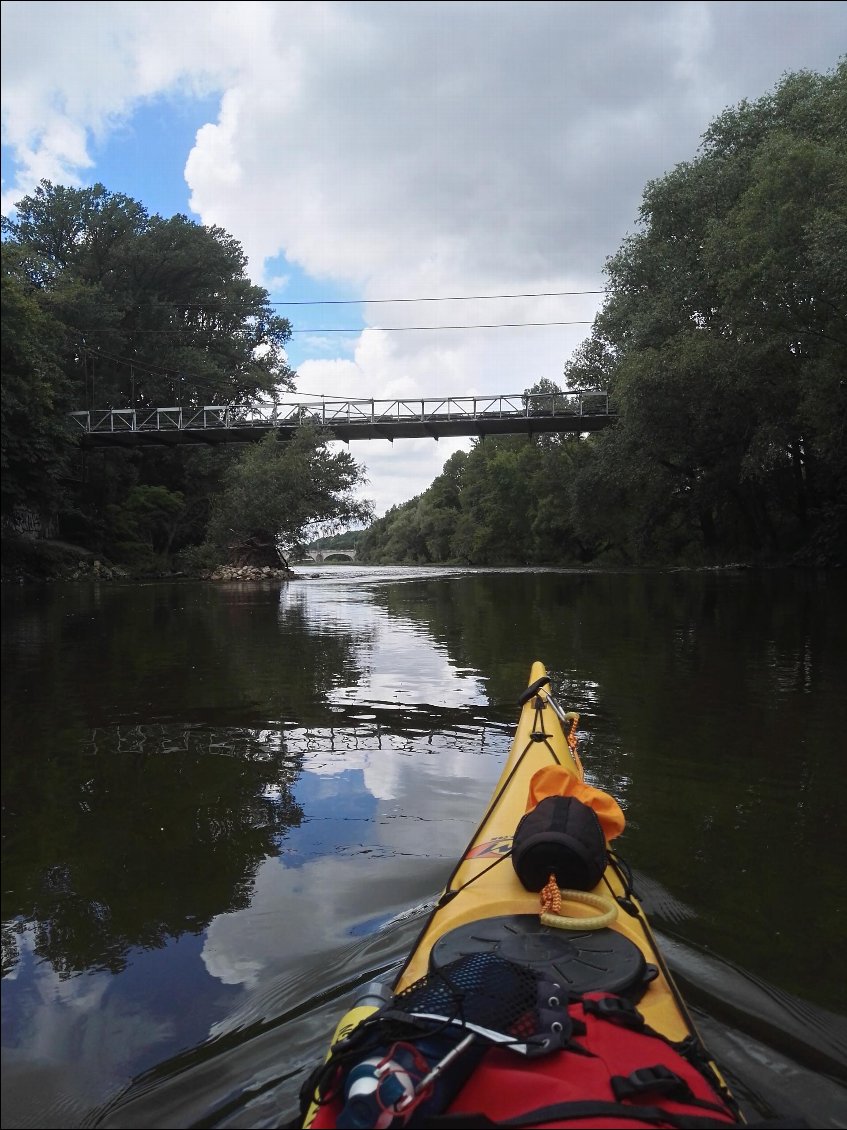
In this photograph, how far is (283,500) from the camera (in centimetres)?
2831

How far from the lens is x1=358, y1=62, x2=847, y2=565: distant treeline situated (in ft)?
46.0

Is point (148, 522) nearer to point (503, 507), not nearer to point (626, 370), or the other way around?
point (626, 370)

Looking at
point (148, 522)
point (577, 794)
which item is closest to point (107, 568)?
point (148, 522)

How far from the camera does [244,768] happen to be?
4098 mm

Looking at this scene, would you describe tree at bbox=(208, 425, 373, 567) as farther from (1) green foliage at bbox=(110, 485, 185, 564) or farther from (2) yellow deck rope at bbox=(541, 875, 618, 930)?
(2) yellow deck rope at bbox=(541, 875, 618, 930)

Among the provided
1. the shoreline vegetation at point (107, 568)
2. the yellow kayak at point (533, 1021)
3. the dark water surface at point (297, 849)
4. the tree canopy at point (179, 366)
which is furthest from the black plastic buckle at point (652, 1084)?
the tree canopy at point (179, 366)

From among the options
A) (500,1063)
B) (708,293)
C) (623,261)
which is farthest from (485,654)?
(623,261)

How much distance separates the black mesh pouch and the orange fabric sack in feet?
0.53

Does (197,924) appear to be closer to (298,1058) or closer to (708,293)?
(298,1058)

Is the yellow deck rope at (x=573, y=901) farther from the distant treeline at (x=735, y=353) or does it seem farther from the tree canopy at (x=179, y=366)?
the tree canopy at (x=179, y=366)

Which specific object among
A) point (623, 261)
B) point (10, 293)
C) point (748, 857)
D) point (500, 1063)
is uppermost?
point (623, 261)

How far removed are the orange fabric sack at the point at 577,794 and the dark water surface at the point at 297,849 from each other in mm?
568

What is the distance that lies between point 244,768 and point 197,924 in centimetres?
168

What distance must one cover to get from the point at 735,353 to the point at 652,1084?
18.0 m
